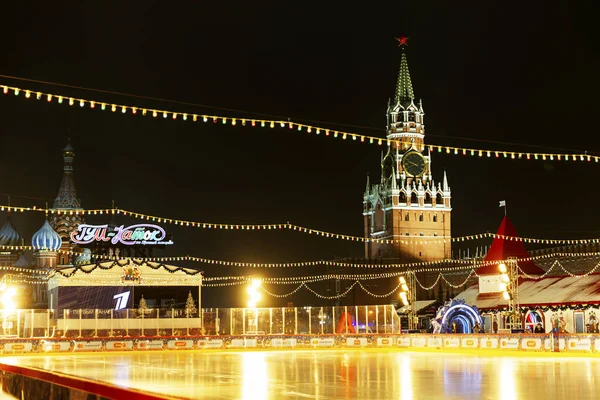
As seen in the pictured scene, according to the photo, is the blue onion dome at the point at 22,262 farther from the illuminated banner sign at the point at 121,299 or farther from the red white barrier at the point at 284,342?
the red white barrier at the point at 284,342

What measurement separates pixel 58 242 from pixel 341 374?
98704 millimetres

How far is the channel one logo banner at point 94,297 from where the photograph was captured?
212 feet

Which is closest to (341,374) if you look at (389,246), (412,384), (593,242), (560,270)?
(412,384)

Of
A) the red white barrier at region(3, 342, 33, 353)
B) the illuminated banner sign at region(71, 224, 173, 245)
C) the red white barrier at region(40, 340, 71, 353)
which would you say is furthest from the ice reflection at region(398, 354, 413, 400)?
the illuminated banner sign at region(71, 224, 173, 245)

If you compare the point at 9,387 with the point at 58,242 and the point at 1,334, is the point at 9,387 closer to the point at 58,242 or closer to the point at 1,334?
the point at 1,334

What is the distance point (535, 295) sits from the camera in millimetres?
55062

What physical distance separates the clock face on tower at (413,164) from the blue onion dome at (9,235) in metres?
62.3

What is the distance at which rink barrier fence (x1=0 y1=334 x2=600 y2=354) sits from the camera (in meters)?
41.6

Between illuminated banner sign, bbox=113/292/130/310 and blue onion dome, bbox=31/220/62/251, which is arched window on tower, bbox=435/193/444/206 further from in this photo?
illuminated banner sign, bbox=113/292/130/310

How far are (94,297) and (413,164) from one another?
9603 centimetres

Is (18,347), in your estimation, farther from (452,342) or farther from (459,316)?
(459,316)

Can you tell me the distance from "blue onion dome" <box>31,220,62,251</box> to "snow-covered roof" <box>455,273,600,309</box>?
7153 cm

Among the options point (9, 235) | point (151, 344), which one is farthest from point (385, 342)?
point (9, 235)

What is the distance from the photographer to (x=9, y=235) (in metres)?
126
